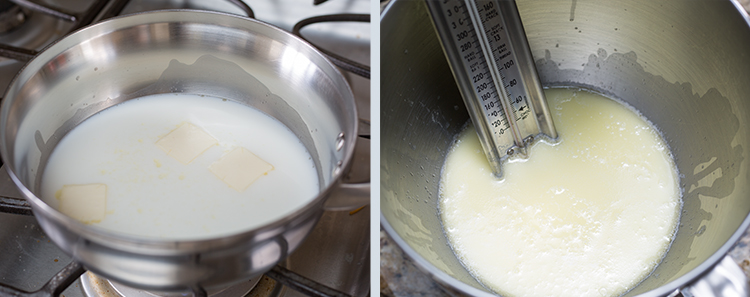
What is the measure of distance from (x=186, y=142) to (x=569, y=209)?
424 mm

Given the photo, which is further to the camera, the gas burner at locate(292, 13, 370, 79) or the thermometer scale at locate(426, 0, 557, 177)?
the gas burner at locate(292, 13, 370, 79)

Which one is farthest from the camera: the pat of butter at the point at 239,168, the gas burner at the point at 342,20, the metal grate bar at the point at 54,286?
the gas burner at the point at 342,20


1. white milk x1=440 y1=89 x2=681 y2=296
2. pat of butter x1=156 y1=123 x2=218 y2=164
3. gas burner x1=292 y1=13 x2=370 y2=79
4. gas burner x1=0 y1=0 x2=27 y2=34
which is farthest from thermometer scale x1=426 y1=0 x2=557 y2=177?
gas burner x1=0 y1=0 x2=27 y2=34

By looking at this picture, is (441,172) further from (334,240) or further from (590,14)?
(590,14)

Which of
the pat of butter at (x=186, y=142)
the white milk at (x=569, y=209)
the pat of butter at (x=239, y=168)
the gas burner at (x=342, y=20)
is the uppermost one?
the gas burner at (x=342, y=20)

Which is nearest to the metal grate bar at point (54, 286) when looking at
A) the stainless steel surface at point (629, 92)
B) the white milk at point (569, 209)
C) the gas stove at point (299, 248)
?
the gas stove at point (299, 248)

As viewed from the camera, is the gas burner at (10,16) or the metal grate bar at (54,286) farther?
the gas burner at (10,16)

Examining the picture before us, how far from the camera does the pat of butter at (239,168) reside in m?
0.56

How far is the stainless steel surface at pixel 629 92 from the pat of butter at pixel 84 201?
26cm

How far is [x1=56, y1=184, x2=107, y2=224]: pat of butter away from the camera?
504mm

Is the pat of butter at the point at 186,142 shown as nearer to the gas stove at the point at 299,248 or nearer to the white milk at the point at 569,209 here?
the gas stove at the point at 299,248

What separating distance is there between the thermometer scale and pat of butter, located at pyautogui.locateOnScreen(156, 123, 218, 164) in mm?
276

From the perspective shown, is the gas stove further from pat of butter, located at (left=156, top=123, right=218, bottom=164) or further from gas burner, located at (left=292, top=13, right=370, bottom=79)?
pat of butter, located at (left=156, top=123, right=218, bottom=164)

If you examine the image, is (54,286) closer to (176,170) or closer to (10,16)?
(176,170)
